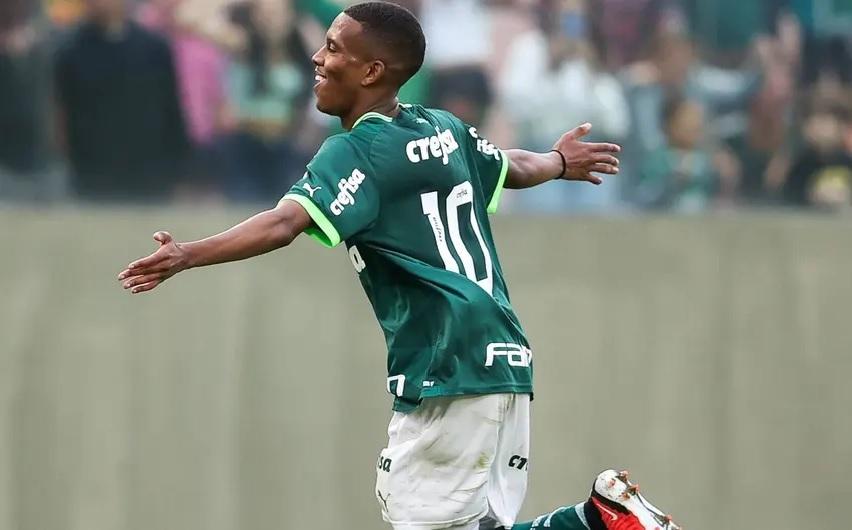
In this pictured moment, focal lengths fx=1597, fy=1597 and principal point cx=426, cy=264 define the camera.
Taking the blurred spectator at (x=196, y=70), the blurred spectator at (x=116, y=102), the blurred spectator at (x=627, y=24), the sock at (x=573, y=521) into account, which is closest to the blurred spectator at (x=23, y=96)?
the blurred spectator at (x=116, y=102)

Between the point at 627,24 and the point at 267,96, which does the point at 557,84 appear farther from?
the point at 267,96

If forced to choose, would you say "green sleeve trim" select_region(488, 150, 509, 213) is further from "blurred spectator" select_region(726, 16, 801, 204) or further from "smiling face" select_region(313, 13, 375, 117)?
"blurred spectator" select_region(726, 16, 801, 204)

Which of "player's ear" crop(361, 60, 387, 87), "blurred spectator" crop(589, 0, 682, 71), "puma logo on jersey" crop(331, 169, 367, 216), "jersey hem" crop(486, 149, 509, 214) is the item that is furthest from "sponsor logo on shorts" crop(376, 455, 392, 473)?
"blurred spectator" crop(589, 0, 682, 71)

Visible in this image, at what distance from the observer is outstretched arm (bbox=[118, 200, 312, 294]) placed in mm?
4883

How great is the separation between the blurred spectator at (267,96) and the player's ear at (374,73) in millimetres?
3220

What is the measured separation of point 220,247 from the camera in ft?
16.6

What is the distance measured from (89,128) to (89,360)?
1.36 m

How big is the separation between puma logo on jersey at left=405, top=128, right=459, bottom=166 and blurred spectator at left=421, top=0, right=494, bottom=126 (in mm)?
3215

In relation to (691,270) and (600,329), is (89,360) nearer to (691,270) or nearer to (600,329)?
(600,329)

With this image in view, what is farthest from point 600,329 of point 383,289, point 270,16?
point 383,289

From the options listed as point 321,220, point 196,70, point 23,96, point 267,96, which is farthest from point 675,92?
point 321,220

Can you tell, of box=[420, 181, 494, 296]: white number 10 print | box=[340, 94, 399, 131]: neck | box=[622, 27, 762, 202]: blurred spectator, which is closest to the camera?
box=[420, 181, 494, 296]: white number 10 print

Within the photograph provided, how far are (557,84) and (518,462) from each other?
12.3 ft

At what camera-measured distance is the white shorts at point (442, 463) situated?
5.46 meters
